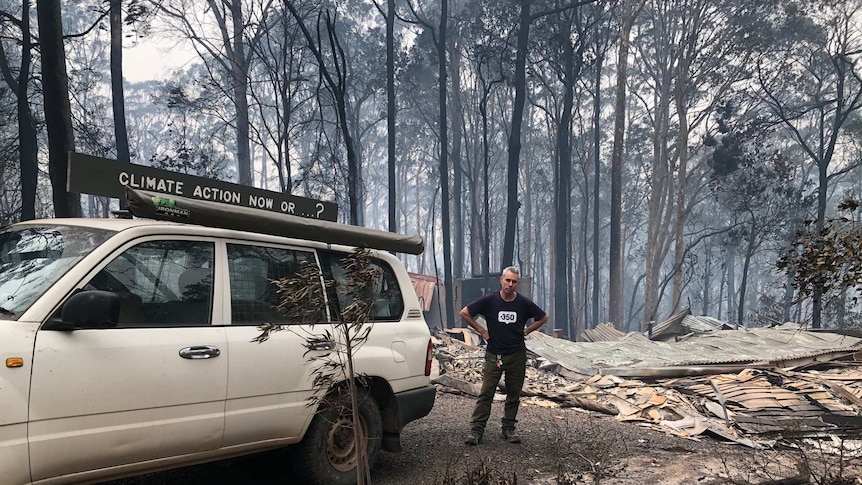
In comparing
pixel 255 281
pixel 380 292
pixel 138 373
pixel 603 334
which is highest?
pixel 255 281

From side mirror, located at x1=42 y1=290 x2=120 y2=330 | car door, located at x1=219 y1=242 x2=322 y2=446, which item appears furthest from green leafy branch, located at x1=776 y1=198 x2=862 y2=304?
side mirror, located at x1=42 y1=290 x2=120 y2=330

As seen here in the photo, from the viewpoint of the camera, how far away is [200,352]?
379 cm

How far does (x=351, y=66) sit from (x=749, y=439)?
3658 centimetres

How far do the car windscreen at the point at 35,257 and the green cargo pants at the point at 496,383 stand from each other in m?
4.16

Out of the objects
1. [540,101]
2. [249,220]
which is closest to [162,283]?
[249,220]

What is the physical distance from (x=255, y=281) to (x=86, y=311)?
1359 millimetres

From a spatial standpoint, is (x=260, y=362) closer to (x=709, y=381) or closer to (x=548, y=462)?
(x=548, y=462)

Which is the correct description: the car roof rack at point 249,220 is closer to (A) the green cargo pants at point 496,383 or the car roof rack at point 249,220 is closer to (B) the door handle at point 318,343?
(B) the door handle at point 318,343

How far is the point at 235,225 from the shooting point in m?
4.16

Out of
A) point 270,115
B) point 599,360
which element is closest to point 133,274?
point 599,360

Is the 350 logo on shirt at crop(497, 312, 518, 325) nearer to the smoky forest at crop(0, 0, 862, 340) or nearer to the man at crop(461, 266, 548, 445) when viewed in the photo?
the man at crop(461, 266, 548, 445)

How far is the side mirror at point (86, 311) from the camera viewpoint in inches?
122

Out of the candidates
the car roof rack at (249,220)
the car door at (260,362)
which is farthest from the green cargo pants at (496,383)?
the car door at (260,362)

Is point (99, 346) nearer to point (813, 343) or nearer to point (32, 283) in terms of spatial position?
point (32, 283)
